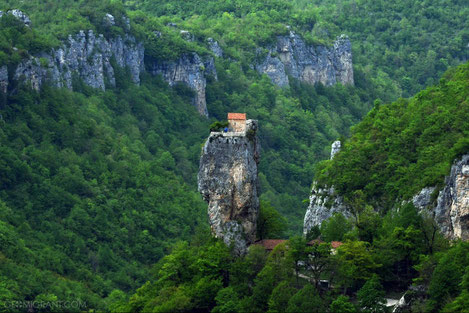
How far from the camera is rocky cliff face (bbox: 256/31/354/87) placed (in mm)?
176750

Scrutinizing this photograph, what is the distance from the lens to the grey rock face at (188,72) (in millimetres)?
158625

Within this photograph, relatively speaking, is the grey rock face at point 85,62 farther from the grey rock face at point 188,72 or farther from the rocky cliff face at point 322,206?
the rocky cliff face at point 322,206

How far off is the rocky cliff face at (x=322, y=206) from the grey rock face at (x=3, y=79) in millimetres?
29984

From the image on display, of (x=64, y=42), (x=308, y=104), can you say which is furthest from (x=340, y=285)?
(x=308, y=104)

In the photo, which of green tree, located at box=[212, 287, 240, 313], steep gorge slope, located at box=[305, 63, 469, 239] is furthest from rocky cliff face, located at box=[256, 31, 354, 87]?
green tree, located at box=[212, 287, 240, 313]

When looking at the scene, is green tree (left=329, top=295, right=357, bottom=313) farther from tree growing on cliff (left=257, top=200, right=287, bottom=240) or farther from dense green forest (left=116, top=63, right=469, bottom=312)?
tree growing on cliff (left=257, top=200, right=287, bottom=240)

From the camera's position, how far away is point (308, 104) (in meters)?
178

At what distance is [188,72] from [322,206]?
56151 millimetres

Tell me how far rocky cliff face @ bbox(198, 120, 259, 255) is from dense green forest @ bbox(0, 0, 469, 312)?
4.87 ft

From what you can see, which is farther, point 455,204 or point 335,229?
point 335,229

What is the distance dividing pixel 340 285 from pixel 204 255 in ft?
27.1

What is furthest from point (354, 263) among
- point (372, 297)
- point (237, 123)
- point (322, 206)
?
point (322, 206)

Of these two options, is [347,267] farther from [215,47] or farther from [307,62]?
[307,62]

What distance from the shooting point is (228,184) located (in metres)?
92.4
